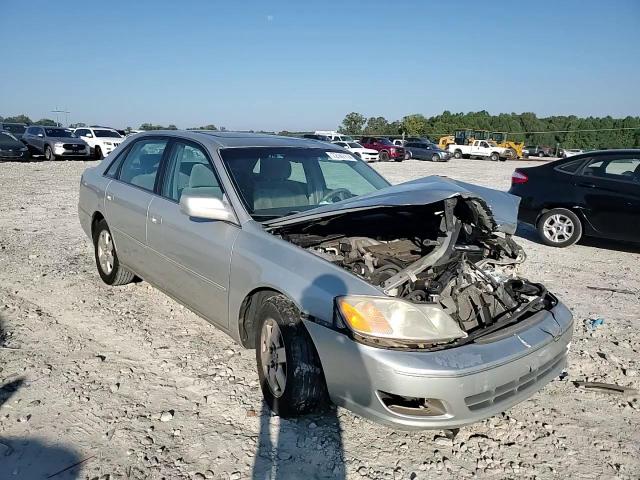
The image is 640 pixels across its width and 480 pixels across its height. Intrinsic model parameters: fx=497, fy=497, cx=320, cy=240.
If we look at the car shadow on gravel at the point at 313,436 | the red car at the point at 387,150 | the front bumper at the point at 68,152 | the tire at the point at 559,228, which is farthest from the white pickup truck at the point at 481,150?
the car shadow on gravel at the point at 313,436

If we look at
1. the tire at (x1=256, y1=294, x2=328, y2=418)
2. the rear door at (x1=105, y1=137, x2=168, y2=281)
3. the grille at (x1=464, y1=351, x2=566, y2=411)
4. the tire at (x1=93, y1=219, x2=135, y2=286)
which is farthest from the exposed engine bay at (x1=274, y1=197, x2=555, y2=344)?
the tire at (x1=93, y1=219, x2=135, y2=286)

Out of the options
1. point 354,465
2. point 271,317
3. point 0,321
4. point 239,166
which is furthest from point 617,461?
point 0,321

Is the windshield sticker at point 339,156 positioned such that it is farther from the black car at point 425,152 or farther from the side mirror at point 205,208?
the black car at point 425,152

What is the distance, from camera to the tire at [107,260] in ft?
15.4

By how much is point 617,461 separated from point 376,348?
4.76 ft

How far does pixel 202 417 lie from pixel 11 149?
846 inches

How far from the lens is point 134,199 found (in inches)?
166

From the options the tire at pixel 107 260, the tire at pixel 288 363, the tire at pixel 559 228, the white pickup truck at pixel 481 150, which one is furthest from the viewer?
the white pickup truck at pixel 481 150

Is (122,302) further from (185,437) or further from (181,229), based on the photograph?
(185,437)

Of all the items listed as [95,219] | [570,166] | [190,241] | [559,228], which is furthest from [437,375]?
[570,166]

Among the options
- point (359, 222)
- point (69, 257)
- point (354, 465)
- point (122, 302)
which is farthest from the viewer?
point (69, 257)

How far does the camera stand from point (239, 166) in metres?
3.54

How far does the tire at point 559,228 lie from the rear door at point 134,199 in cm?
581

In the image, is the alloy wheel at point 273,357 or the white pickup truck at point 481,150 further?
the white pickup truck at point 481,150
